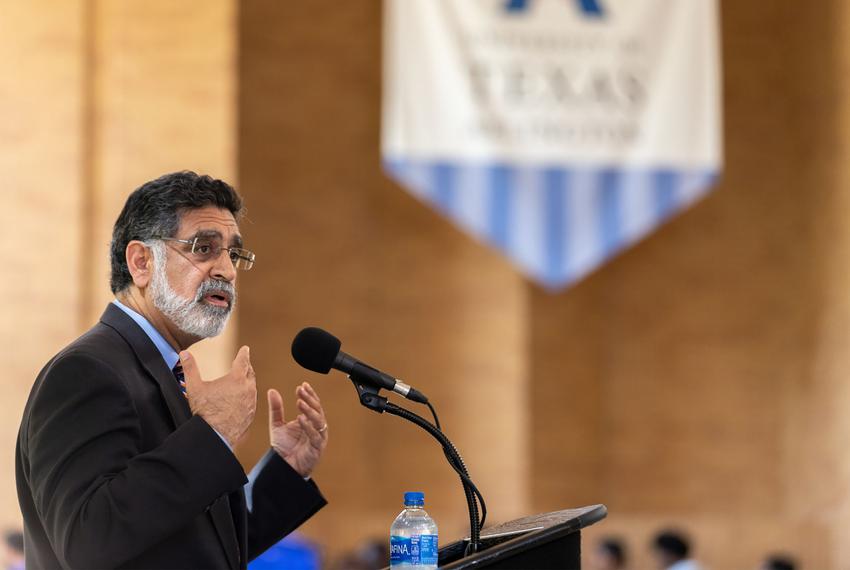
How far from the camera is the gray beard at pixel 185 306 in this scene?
2.55 meters

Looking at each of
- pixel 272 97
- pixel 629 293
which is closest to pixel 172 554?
pixel 272 97

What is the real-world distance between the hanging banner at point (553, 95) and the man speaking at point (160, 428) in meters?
4.99

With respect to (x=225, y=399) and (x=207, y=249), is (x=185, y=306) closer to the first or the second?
(x=207, y=249)

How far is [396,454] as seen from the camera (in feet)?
31.2

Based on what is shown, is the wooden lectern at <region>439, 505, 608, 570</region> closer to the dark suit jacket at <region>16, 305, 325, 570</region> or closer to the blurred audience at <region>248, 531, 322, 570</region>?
the dark suit jacket at <region>16, 305, 325, 570</region>

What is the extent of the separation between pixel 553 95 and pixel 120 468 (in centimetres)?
604

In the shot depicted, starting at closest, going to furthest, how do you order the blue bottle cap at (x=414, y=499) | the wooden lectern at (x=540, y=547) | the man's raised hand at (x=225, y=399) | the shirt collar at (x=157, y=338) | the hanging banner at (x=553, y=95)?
the wooden lectern at (x=540, y=547) → the man's raised hand at (x=225, y=399) → the blue bottle cap at (x=414, y=499) → the shirt collar at (x=157, y=338) → the hanging banner at (x=553, y=95)

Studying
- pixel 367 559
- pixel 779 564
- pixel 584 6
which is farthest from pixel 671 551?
pixel 584 6

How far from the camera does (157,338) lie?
8.40ft

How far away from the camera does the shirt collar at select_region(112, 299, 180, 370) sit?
2547mm

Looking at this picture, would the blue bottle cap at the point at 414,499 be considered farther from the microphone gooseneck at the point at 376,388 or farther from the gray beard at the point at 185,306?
the gray beard at the point at 185,306

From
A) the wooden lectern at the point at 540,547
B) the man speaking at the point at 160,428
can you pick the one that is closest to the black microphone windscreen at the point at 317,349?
the man speaking at the point at 160,428

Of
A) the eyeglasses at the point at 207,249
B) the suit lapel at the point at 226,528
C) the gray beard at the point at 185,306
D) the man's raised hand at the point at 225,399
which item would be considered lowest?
the suit lapel at the point at 226,528

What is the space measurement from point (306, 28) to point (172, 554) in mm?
7579
